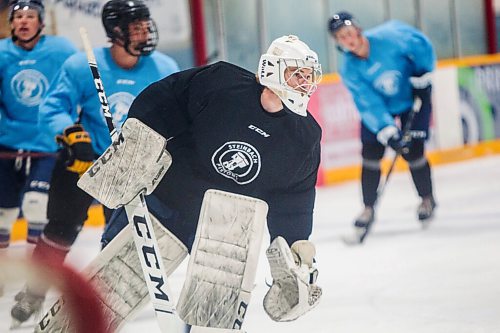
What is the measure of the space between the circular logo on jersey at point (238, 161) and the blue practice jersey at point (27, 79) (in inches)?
68.0

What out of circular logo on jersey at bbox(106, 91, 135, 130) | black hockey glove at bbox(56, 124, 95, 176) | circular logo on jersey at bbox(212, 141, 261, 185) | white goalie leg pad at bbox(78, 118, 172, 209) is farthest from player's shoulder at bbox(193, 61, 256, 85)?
circular logo on jersey at bbox(106, 91, 135, 130)

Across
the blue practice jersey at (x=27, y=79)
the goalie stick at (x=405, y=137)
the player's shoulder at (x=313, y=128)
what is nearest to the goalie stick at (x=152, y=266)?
the player's shoulder at (x=313, y=128)

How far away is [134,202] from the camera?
2451 mm

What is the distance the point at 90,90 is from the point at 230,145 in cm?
112

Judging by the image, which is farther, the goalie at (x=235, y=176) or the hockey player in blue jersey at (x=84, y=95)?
the hockey player in blue jersey at (x=84, y=95)

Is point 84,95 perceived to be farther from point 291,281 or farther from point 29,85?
point 291,281

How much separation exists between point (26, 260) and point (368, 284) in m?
2.63

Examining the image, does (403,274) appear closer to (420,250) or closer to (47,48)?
(420,250)

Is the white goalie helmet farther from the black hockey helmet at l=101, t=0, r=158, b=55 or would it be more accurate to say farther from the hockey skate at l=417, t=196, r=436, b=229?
the hockey skate at l=417, t=196, r=436, b=229

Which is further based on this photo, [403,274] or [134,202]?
[403,274]

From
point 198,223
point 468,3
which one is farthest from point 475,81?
point 198,223

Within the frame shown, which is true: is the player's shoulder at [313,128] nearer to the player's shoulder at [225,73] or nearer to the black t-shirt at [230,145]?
the black t-shirt at [230,145]

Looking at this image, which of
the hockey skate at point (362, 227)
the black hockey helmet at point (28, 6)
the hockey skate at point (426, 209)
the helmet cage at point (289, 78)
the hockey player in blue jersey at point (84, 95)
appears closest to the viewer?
the helmet cage at point (289, 78)

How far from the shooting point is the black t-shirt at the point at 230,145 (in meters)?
2.55
